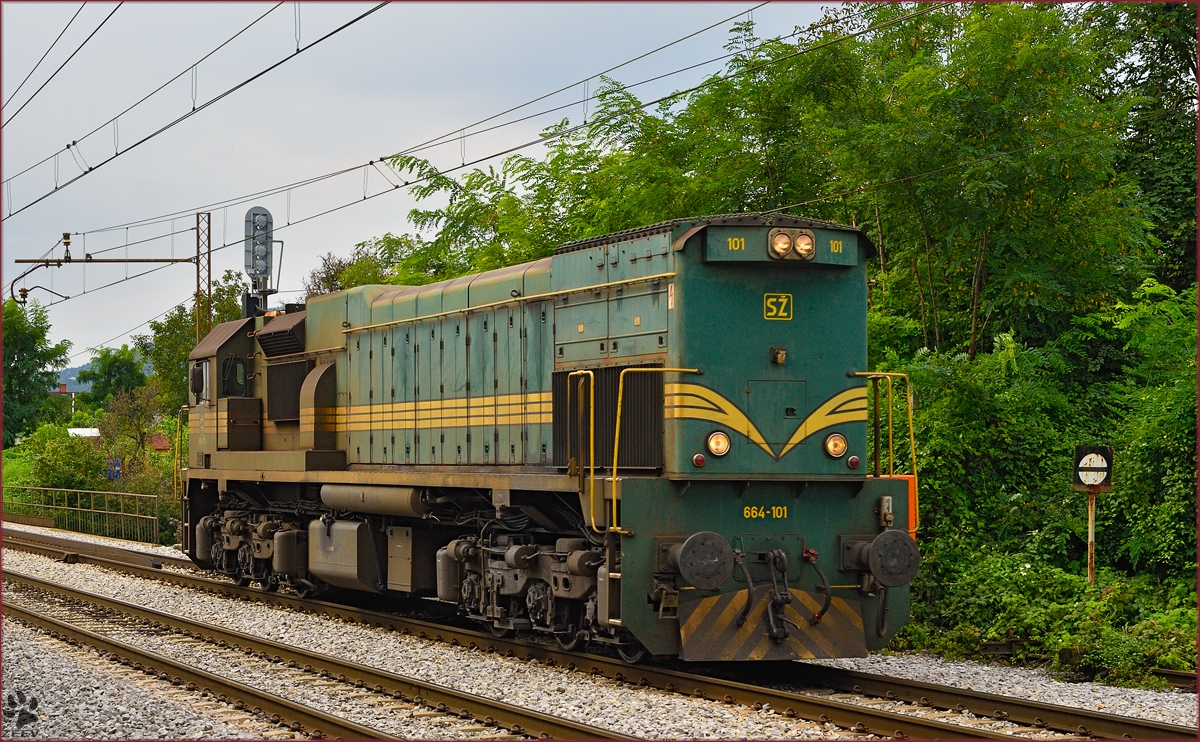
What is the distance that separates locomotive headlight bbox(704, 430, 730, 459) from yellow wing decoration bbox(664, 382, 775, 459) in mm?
112

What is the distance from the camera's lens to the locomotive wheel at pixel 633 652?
9641 millimetres

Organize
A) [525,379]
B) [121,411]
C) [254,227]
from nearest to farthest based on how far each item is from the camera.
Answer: [525,379] → [254,227] → [121,411]

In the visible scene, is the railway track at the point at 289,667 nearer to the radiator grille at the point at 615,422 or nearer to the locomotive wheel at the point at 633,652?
the locomotive wheel at the point at 633,652

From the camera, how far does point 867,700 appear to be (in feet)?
28.2

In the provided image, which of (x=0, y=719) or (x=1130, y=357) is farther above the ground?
(x=1130, y=357)

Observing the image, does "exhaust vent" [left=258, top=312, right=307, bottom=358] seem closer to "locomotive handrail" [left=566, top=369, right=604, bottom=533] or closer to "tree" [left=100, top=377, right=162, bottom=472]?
"locomotive handrail" [left=566, top=369, right=604, bottom=533]

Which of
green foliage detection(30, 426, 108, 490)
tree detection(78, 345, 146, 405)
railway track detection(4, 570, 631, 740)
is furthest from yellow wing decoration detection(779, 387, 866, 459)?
tree detection(78, 345, 146, 405)

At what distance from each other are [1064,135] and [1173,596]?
17.2 feet

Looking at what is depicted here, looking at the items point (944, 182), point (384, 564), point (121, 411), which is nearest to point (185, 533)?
point (384, 564)

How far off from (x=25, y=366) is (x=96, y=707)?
55.6m

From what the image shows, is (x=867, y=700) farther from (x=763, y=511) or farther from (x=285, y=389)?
(x=285, y=389)

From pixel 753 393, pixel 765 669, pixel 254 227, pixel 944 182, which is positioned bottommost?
pixel 765 669

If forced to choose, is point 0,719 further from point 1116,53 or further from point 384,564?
point 1116,53

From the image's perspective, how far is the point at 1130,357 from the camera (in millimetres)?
14703
